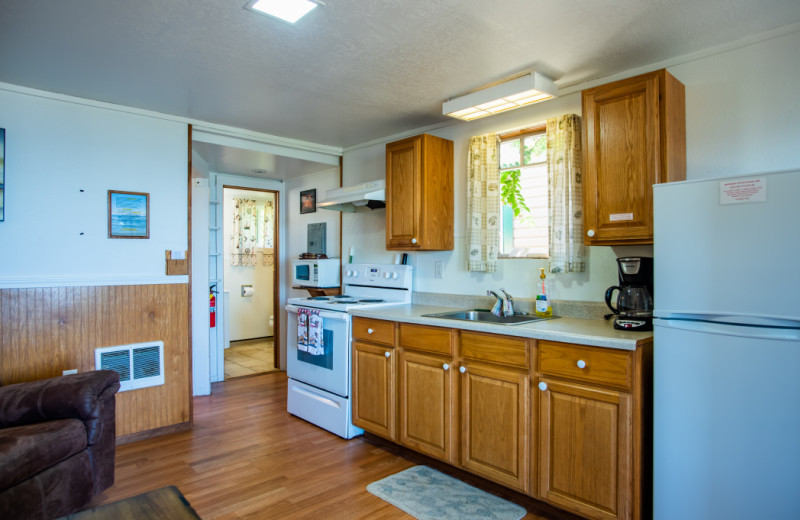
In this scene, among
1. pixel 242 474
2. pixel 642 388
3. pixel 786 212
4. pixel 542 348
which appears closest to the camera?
pixel 786 212

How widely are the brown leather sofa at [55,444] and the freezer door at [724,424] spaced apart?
8.76ft

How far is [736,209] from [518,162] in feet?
5.25

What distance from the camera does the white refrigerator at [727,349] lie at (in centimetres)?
164

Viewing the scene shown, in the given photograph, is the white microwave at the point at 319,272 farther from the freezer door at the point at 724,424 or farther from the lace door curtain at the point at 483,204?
the freezer door at the point at 724,424

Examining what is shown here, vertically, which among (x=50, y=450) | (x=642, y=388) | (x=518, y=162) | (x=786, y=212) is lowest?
(x=50, y=450)

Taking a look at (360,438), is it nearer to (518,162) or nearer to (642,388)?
(642,388)

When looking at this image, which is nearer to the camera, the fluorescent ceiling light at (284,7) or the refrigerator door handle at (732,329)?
the refrigerator door handle at (732,329)

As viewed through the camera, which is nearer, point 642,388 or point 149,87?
point 642,388

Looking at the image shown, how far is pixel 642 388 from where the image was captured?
1981 mm

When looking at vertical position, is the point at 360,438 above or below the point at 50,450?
below

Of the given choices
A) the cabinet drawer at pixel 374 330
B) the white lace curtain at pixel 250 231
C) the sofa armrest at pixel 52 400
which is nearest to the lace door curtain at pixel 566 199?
the cabinet drawer at pixel 374 330

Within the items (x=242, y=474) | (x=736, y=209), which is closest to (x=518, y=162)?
(x=736, y=209)

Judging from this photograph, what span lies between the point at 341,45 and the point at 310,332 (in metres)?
2.09

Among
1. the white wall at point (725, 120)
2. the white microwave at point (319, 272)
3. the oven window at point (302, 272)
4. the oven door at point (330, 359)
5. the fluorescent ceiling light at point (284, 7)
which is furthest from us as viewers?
the oven window at point (302, 272)
